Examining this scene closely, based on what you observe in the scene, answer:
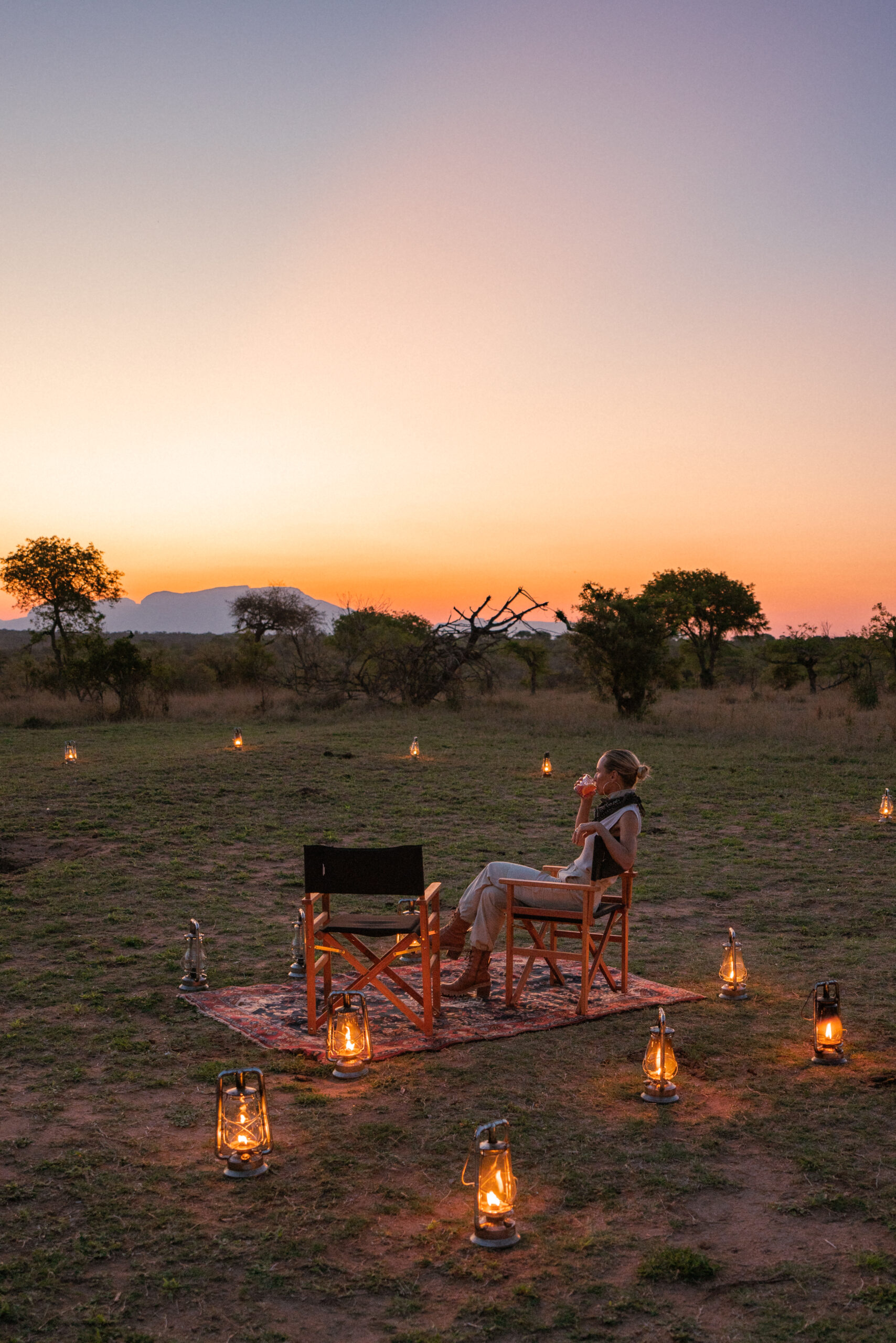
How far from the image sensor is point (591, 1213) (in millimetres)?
3652

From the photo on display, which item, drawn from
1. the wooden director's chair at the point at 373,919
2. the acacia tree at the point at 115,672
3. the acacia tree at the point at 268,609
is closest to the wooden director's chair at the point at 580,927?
the wooden director's chair at the point at 373,919

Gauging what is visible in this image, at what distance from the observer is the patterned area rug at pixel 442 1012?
17.7 feet

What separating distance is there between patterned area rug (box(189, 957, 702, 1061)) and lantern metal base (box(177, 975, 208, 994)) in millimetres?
62

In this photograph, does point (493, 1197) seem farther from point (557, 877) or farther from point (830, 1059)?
point (557, 877)

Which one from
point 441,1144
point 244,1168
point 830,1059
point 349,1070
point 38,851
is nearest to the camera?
point 244,1168

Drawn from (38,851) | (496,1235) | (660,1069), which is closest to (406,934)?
(660,1069)

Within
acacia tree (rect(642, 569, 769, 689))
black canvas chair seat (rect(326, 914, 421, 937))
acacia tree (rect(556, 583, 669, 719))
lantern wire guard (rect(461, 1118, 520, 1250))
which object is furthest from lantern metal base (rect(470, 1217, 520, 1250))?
acacia tree (rect(642, 569, 769, 689))

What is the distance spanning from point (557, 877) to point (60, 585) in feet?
89.8

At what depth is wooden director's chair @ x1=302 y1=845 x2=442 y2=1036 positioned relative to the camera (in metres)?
5.34

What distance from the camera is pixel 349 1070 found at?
16.1 ft

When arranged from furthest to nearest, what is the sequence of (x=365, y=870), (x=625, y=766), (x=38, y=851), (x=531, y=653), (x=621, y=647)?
(x=531, y=653) → (x=621, y=647) → (x=38, y=851) → (x=625, y=766) → (x=365, y=870)

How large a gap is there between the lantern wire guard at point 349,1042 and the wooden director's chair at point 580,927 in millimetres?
1076

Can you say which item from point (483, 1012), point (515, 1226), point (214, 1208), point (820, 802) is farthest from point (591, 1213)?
point (820, 802)

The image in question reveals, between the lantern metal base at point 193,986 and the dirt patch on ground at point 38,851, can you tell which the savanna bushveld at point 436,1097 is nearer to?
the dirt patch on ground at point 38,851
